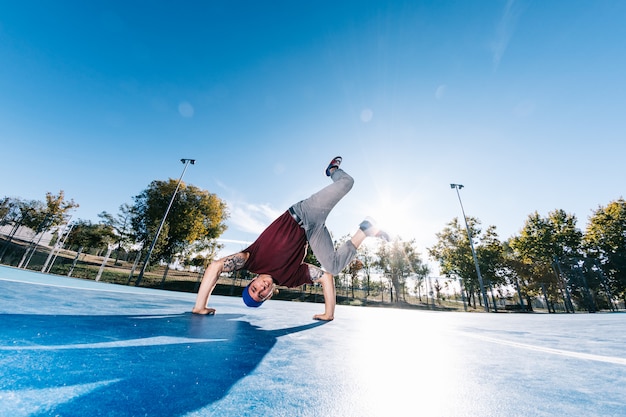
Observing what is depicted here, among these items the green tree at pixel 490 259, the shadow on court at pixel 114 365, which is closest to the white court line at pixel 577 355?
the shadow on court at pixel 114 365

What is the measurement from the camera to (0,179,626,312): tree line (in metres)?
19.9

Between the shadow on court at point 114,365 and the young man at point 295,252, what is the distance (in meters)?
1.02

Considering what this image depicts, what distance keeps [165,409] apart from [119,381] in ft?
1.07

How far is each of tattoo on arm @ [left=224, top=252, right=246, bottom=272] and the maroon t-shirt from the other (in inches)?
4.1

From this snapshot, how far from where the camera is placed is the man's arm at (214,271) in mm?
2973

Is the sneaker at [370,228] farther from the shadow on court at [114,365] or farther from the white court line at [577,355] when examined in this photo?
the shadow on court at [114,365]

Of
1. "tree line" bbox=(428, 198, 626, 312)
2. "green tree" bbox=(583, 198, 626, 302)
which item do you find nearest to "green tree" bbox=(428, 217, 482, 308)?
"tree line" bbox=(428, 198, 626, 312)

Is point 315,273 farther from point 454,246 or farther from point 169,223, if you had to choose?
point 454,246

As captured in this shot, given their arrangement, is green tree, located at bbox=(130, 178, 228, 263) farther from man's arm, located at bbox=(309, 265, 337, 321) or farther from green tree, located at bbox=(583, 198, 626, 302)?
green tree, located at bbox=(583, 198, 626, 302)

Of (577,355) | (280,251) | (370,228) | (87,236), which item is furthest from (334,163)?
(87,236)

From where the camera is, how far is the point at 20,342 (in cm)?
128

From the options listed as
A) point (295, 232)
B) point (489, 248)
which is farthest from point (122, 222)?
point (489, 248)

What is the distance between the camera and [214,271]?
2.98m

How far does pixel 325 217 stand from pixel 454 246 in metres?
33.0
